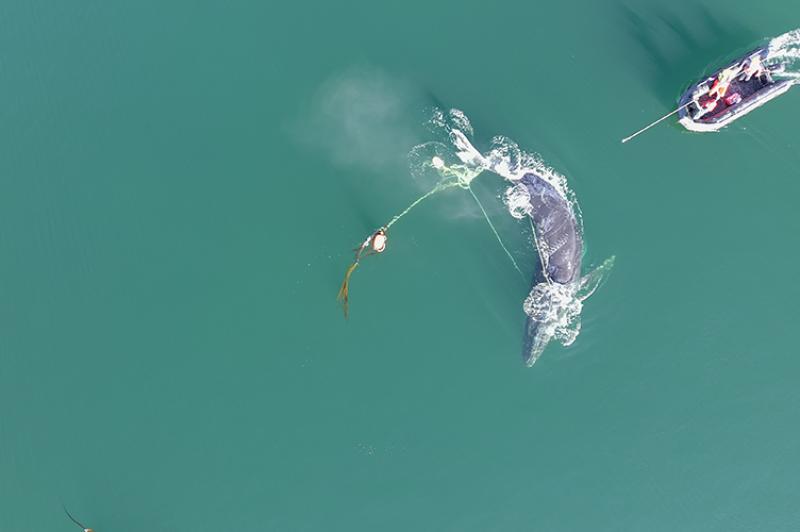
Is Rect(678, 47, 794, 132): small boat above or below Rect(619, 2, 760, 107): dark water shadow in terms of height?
below

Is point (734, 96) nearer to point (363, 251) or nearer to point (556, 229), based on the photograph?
point (556, 229)

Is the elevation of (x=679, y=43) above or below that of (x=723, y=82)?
above

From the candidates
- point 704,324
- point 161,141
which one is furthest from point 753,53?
point 161,141

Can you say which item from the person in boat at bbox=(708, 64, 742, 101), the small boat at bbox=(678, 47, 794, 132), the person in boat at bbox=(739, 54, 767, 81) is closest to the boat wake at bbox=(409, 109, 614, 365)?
the small boat at bbox=(678, 47, 794, 132)

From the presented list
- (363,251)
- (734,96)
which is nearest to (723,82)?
(734,96)

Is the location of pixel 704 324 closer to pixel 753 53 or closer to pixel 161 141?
pixel 753 53

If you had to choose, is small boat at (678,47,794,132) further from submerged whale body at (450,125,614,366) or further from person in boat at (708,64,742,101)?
submerged whale body at (450,125,614,366)
